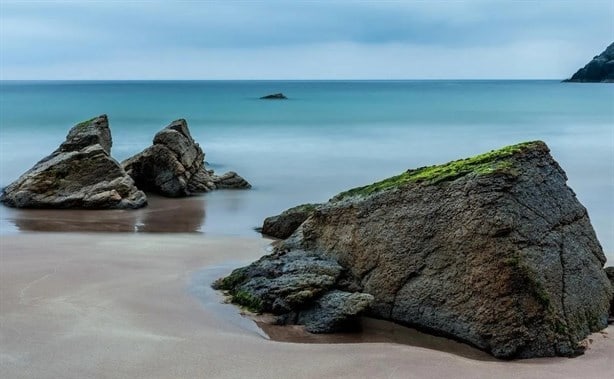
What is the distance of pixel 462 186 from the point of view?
715 centimetres

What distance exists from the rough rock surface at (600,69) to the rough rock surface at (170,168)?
143m

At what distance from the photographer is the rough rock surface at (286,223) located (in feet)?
39.1

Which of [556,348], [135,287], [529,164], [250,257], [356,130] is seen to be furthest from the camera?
[356,130]

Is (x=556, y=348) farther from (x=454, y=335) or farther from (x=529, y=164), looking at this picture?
(x=529, y=164)

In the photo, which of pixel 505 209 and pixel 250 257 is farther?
pixel 250 257

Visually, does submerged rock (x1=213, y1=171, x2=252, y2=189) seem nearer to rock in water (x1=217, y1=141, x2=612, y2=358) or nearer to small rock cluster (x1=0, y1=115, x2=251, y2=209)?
small rock cluster (x1=0, y1=115, x2=251, y2=209)

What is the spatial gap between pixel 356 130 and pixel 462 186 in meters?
34.7

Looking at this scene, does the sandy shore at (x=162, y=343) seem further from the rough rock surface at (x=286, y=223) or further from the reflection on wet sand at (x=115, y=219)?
the reflection on wet sand at (x=115, y=219)

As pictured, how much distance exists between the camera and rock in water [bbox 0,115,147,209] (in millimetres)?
15164

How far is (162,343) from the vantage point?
6.48 metres

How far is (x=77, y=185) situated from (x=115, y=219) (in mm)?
2175

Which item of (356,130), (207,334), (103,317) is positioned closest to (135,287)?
(103,317)

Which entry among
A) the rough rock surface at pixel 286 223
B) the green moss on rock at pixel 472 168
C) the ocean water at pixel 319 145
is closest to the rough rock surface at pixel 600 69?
the ocean water at pixel 319 145

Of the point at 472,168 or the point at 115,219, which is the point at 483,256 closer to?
the point at 472,168
